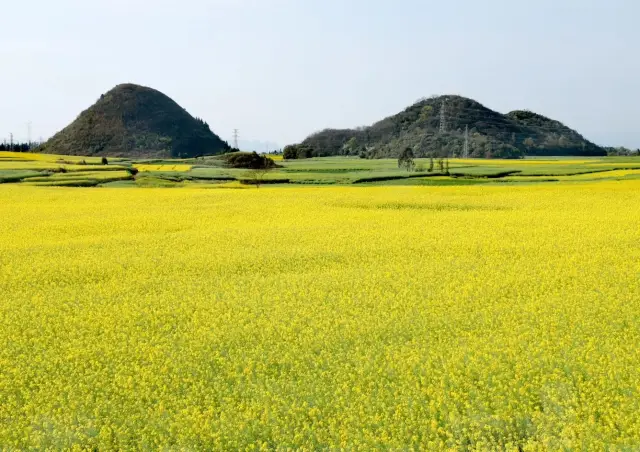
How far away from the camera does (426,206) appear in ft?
101

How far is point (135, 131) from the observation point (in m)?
171

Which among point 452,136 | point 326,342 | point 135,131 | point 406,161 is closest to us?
point 326,342

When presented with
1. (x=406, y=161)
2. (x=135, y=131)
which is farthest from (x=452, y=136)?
(x=135, y=131)

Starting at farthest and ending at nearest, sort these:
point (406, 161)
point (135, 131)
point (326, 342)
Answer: point (135, 131)
point (406, 161)
point (326, 342)

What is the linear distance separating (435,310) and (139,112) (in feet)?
610

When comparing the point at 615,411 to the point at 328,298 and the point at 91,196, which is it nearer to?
the point at 328,298

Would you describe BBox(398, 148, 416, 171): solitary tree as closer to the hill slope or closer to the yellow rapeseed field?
the yellow rapeseed field

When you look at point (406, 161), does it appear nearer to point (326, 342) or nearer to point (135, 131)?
point (326, 342)

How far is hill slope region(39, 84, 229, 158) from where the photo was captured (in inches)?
6289

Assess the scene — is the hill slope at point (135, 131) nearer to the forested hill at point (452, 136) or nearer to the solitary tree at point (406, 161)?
the forested hill at point (452, 136)

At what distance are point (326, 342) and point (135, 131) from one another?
173205 mm

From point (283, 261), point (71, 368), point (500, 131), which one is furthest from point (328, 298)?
point (500, 131)

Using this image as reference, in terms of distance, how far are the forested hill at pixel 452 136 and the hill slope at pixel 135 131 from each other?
3582cm

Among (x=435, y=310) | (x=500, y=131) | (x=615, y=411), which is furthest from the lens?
(x=500, y=131)
